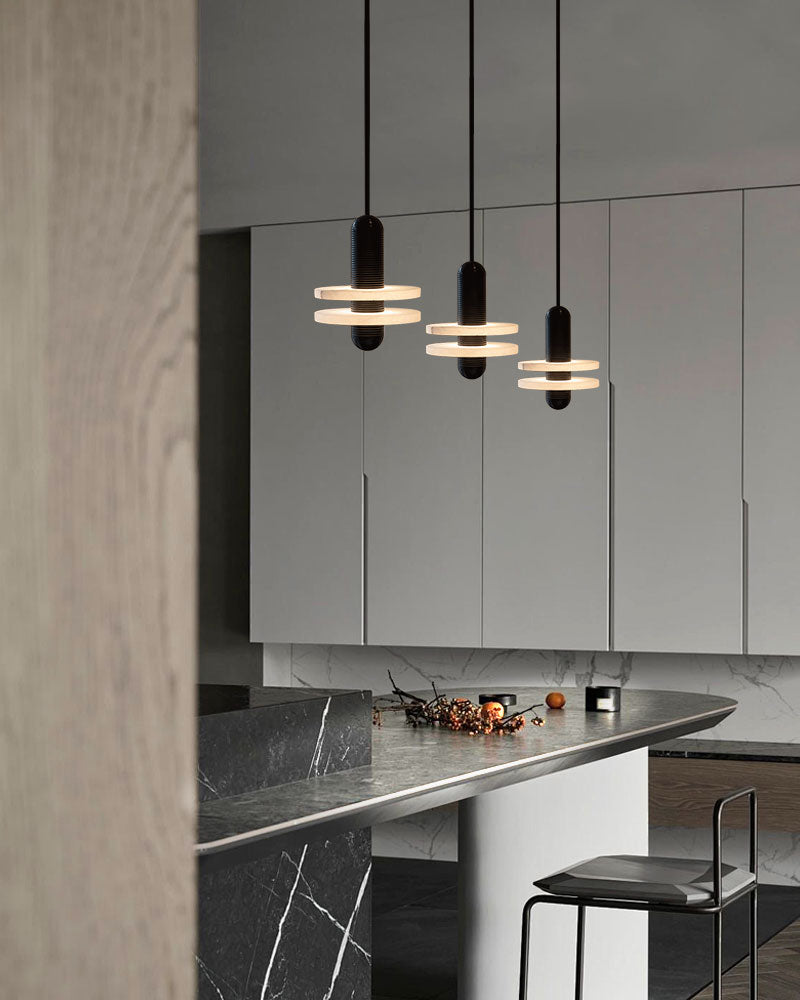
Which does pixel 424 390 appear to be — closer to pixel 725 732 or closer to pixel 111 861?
pixel 725 732

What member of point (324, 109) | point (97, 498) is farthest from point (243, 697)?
point (324, 109)

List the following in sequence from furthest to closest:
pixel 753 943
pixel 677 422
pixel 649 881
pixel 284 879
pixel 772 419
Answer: pixel 677 422, pixel 772 419, pixel 753 943, pixel 284 879, pixel 649 881

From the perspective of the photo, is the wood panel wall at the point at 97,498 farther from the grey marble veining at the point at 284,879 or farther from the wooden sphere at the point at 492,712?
the wooden sphere at the point at 492,712

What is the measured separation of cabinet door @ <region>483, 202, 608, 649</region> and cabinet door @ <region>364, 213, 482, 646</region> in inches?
3.3

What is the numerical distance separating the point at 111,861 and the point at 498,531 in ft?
15.7

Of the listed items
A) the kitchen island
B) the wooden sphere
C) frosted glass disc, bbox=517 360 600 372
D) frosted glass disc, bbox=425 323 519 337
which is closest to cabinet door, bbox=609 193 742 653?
the kitchen island

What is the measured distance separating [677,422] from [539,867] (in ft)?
7.39

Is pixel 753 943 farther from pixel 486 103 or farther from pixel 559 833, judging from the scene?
pixel 486 103

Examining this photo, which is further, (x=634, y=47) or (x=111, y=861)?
(x=634, y=47)

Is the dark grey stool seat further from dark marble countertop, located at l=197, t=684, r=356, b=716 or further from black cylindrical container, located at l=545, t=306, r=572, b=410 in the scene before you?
black cylindrical container, located at l=545, t=306, r=572, b=410

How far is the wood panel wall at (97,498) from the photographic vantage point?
0.65 meters

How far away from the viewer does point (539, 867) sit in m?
3.35

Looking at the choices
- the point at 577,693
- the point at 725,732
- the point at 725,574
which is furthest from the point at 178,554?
the point at 725,732

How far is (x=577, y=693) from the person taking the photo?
382cm
